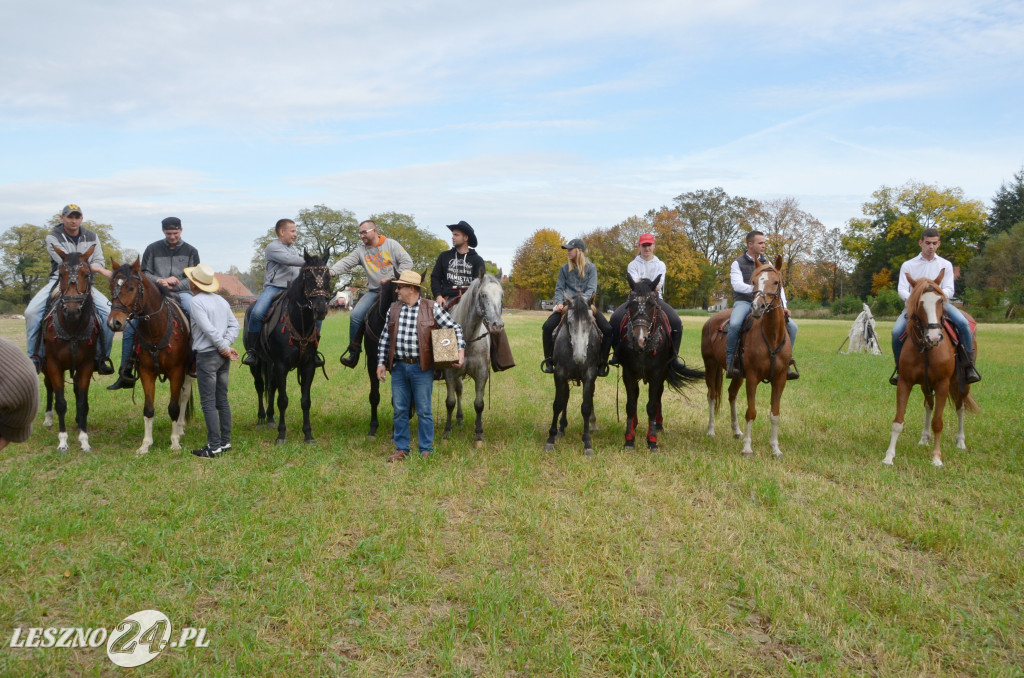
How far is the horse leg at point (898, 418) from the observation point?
26.1 ft

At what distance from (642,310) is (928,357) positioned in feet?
12.3

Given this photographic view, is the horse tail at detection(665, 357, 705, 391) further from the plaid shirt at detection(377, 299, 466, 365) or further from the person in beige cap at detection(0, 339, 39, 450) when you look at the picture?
the person in beige cap at detection(0, 339, 39, 450)

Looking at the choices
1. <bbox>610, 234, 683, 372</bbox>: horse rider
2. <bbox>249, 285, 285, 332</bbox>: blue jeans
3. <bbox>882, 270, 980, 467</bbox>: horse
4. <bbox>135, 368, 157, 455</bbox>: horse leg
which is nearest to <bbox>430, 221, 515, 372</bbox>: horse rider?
<bbox>610, 234, 683, 372</bbox>: horse rider

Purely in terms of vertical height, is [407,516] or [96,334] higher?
[96,334]

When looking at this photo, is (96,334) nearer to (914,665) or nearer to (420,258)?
(914,665)

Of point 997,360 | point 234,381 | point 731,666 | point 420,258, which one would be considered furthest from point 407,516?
point 420,258

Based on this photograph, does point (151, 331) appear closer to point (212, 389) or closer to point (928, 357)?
point (212, 389)

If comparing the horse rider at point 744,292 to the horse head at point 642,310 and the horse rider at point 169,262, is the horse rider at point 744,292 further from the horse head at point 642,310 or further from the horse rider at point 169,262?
the horse rider at point 169,262

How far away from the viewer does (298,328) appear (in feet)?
Result: 29.1

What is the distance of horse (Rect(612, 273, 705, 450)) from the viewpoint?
8367 mm

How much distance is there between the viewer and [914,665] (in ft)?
11.8

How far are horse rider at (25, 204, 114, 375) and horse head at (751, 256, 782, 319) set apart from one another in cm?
856

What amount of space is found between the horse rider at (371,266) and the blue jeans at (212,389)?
1749 mm

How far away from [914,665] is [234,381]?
14.7 metres
